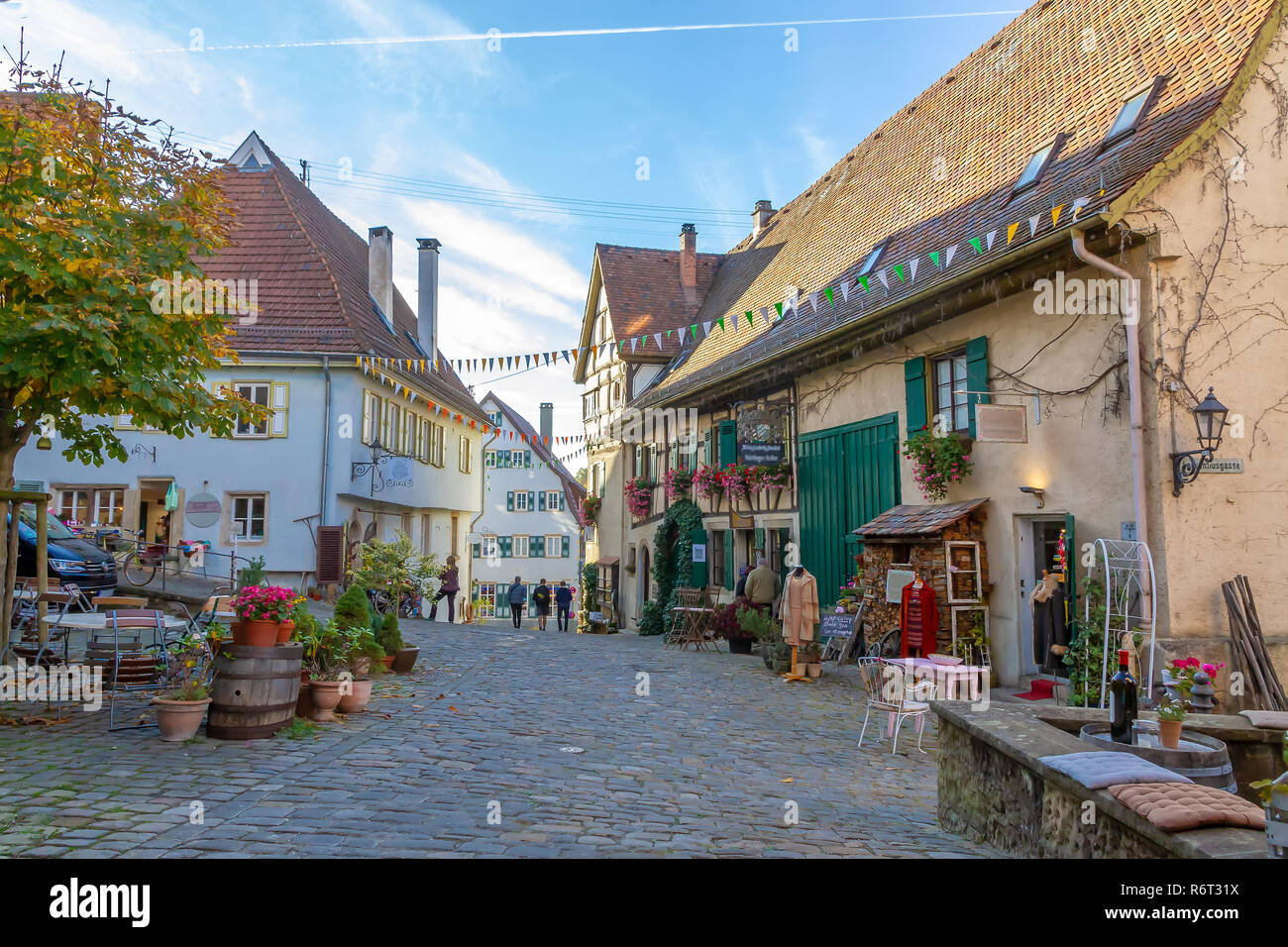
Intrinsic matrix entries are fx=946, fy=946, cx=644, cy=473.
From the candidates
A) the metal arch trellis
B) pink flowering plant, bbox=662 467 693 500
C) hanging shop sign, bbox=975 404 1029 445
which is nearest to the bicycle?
pink flowering plant, bbox=662 467 693 500

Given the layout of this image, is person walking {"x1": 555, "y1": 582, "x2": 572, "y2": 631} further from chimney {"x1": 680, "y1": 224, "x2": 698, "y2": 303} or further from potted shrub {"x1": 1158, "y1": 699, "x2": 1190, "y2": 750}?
potted shrub {"x1": 1158, "y1": 699, "x2": 1190, "y2": 750}

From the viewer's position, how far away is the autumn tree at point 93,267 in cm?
762

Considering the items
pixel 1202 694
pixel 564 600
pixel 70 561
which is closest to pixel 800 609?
pixel 1202 694

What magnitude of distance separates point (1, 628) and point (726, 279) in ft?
71.7

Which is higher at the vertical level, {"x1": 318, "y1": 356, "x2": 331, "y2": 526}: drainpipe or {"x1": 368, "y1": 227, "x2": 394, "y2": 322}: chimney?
{"x1": 368, "y1": 227, "x2": 394, "y2": 322}: chimney

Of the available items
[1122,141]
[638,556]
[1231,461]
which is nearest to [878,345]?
[1122,141]

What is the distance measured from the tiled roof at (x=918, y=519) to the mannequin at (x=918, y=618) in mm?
641

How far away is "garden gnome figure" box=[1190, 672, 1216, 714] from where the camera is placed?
20.8 feet

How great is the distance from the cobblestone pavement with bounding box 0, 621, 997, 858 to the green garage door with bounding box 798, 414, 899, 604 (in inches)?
170

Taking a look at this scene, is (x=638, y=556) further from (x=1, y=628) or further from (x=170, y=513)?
(x=1, y=628)

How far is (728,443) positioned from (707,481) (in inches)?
38.0

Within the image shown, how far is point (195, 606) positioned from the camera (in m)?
15.9

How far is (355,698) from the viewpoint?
9.13 metres

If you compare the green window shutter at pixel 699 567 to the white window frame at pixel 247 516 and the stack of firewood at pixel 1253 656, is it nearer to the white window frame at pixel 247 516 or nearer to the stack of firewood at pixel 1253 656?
the white window frame at pixel 247 516
